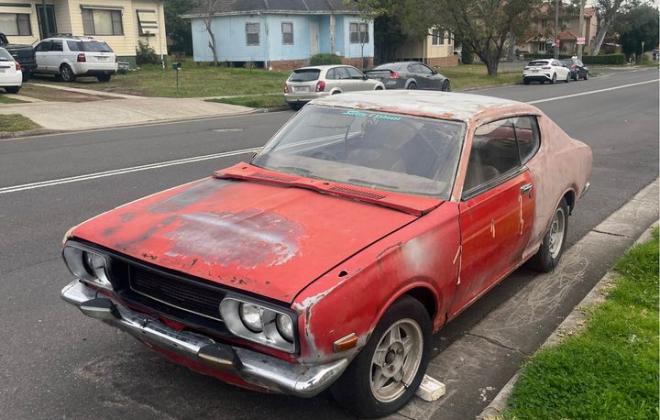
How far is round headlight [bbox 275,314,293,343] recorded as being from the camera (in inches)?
107

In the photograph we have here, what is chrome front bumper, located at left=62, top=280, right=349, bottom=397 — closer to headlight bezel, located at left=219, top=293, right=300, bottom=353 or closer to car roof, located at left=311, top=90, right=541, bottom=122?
headlight bezel, located at left=219, top=293, right=300, bottom=353

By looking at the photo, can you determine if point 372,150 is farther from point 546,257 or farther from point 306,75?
point 306,75

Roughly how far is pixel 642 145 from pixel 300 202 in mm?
11301

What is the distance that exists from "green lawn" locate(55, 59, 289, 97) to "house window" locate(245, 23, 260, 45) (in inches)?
202

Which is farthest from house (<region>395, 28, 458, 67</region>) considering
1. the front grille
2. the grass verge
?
the front grille

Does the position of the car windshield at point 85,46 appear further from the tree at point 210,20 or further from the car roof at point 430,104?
the car roof at point 430,104

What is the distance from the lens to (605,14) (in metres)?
70.9

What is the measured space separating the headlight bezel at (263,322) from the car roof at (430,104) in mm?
2063

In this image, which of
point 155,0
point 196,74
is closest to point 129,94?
point 196,74

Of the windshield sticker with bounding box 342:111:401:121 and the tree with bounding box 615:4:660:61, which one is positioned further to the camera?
the tree with bounding box 615:4:660:61

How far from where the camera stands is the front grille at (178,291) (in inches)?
116

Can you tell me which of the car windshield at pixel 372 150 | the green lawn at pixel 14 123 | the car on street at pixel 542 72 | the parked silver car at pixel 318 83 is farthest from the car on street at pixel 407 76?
the car windshield at pixel 372 150

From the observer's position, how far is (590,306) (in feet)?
14.8

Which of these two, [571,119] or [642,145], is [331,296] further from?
[571,119]
